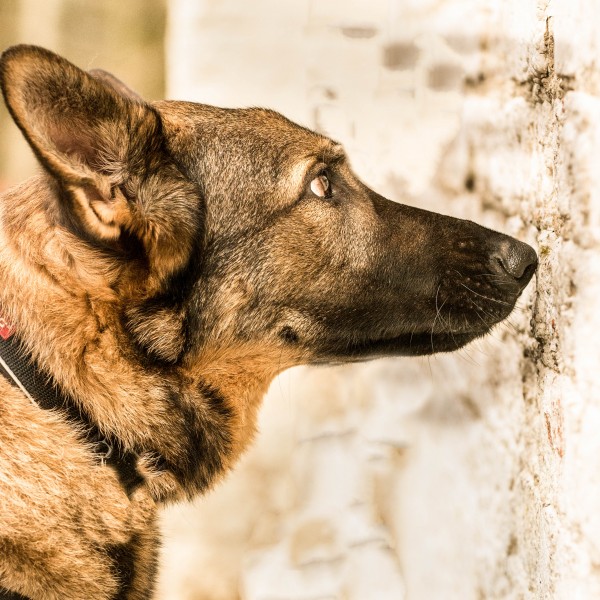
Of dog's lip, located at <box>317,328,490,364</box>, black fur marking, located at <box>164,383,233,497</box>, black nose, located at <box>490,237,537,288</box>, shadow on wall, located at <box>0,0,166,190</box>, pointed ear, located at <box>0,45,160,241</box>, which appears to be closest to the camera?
pointed ear, located at <box>0,45,160,241</box>

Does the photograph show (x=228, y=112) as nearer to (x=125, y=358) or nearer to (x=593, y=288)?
(x=125, y=358)

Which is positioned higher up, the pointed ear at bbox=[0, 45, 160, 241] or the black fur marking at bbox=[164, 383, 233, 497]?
the pointed ear at bbox=[0, 45, 160, 241]

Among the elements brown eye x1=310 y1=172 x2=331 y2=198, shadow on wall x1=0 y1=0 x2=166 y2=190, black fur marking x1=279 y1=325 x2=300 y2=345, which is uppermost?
shadow on wall x1=0 y1=0 x2=166 y2=190

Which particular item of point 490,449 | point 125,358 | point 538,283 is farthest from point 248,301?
point 490,449

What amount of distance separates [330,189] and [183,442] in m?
0.92

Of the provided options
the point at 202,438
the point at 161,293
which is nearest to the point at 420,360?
the point at 202,438

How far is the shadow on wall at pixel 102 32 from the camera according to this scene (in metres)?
4.54

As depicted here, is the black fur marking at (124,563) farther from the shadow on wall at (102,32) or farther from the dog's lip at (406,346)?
the shadow on wall at (102,32)

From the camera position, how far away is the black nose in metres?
2.45

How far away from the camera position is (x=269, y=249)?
242 cm

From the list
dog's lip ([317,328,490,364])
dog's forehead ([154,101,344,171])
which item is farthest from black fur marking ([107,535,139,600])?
dog's forehead ([154,101,344,171])

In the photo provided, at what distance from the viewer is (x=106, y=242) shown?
2.08m

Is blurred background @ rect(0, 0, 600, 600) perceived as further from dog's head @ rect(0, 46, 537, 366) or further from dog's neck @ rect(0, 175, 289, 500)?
dog's neck @ rect(0, 175, 289, 500)

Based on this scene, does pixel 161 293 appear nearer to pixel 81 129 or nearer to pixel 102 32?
pixel 81 129
